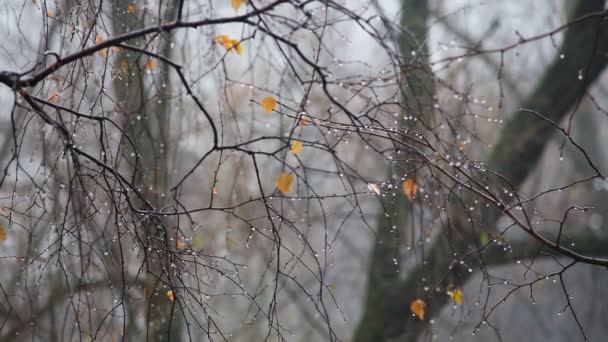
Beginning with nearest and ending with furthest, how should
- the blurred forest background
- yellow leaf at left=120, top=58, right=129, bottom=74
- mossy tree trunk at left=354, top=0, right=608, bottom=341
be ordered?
the blurred forest background
yellow leaf at left=120, top=58, right=129, bottom=74
mossy tree trunk at left=354, top=0, right=608, bottom=341

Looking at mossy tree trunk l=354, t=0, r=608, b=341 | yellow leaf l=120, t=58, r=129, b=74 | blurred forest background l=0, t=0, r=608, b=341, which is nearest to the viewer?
blurred forest background l=0, t=0, r=608, b=341

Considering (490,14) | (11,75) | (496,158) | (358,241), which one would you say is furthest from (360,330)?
(358,241)

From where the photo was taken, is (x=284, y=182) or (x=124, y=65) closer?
(x=284, y=182)

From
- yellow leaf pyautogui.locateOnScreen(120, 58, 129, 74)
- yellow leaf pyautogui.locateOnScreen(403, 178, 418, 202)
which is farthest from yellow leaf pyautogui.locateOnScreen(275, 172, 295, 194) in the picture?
yellow leaf pyautogui.locateOnScreen(120, 58, 129, 74)

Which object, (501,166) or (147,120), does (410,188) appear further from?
(501,166)

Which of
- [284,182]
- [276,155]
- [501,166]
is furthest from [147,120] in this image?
[501,166]

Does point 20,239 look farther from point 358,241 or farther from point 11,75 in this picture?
point 358,241

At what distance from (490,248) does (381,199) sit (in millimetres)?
2869

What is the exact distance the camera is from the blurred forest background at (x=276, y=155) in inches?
78.1

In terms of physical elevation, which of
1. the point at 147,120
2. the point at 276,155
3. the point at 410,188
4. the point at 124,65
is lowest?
the point at 410,188

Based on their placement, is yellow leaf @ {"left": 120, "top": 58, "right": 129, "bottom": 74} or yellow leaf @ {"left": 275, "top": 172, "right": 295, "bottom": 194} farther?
yellow leaf @ {"left": 120, "top": 58, "right": 129, "bottom": 74}

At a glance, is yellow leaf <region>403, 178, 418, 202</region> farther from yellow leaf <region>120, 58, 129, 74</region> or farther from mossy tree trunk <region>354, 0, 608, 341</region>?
mossy tree trunk <region>354, 0, 608, 341</region>

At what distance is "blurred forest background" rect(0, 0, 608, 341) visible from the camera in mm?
1983

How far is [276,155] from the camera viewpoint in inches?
181
